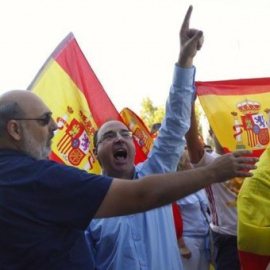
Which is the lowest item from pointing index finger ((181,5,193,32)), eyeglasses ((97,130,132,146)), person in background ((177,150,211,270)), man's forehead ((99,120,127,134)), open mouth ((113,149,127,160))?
person in background ((177,150,211,270))

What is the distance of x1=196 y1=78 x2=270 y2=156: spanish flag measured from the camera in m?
3.83

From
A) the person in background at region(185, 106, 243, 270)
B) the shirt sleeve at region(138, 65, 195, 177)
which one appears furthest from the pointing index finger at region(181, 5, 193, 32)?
the person in background at region(185, 106, 243, 270)

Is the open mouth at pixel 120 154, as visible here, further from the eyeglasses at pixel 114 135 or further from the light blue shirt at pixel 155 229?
the light blue shirt at pixel 155 229

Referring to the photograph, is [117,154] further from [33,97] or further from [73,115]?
[73,115]

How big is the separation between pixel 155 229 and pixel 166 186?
0.74 metres

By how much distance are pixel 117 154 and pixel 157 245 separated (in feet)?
2.03

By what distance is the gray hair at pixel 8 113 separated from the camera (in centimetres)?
178

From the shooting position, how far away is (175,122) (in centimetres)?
234

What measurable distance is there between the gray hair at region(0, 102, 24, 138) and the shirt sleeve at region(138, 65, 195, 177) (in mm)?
810

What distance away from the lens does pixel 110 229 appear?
7.51ft

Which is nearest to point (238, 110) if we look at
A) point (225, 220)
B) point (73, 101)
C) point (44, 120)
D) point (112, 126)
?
point (225, 220)

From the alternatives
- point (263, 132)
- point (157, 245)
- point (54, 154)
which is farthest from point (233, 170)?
point (263, 132)

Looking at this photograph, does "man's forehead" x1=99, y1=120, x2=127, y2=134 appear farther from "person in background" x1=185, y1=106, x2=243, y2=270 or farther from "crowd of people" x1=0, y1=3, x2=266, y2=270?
"person in background" x1=185, y1=106, x2=243, y2=270

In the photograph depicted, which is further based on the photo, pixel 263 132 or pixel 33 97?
pixel 263 132
